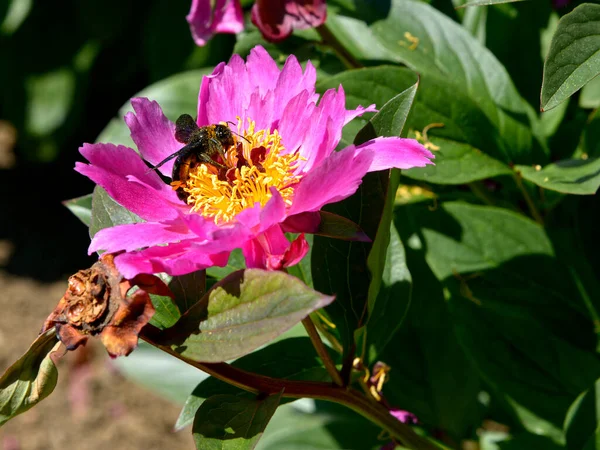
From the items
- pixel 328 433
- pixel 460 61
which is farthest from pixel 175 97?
pixel 328 433

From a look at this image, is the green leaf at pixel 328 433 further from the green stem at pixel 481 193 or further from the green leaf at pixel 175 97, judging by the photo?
the green leaf at pixel 175 97

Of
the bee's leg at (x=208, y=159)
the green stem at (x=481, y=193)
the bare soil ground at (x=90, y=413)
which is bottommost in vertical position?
the bare soil ground at (x=90, y=413)

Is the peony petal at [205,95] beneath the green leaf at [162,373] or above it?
above

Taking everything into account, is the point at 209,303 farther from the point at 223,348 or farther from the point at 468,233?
the point at 468,233

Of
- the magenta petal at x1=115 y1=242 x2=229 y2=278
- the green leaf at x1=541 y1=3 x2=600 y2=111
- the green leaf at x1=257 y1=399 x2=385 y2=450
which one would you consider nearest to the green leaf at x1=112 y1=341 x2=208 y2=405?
the green leaf at x1=257 y1=399 x2=385 y2=450

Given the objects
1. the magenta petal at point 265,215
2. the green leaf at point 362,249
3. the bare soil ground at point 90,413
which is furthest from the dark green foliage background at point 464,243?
the bare soil ground at point 90,413

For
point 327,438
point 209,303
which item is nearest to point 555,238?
point 327,438
